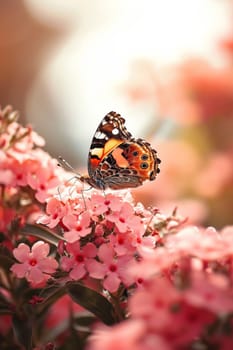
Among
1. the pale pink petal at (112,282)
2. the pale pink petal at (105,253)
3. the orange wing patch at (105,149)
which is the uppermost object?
the orange wing patch at (105,149)

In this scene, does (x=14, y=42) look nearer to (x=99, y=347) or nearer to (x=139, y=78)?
(x=139, y=78)

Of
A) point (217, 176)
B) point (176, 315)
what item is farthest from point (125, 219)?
point (217, 176)

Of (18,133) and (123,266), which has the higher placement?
(18,133)

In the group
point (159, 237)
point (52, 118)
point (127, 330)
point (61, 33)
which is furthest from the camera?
point (61, 33)

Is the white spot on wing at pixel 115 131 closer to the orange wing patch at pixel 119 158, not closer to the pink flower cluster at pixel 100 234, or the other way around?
the orange wing patch at pixel 119 158

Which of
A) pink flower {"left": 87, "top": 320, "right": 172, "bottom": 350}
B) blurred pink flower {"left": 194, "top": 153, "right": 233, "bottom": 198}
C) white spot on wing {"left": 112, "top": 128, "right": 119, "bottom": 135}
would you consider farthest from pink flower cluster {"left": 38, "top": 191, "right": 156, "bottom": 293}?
blurred pink flower {"left": 194, "top": 153, "right": 233, "bottom": 198}

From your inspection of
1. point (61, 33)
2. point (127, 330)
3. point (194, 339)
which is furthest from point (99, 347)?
point (61, 33)

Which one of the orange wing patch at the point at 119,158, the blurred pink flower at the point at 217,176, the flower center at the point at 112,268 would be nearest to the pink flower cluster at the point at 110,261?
the flower center at the point at 112,268
